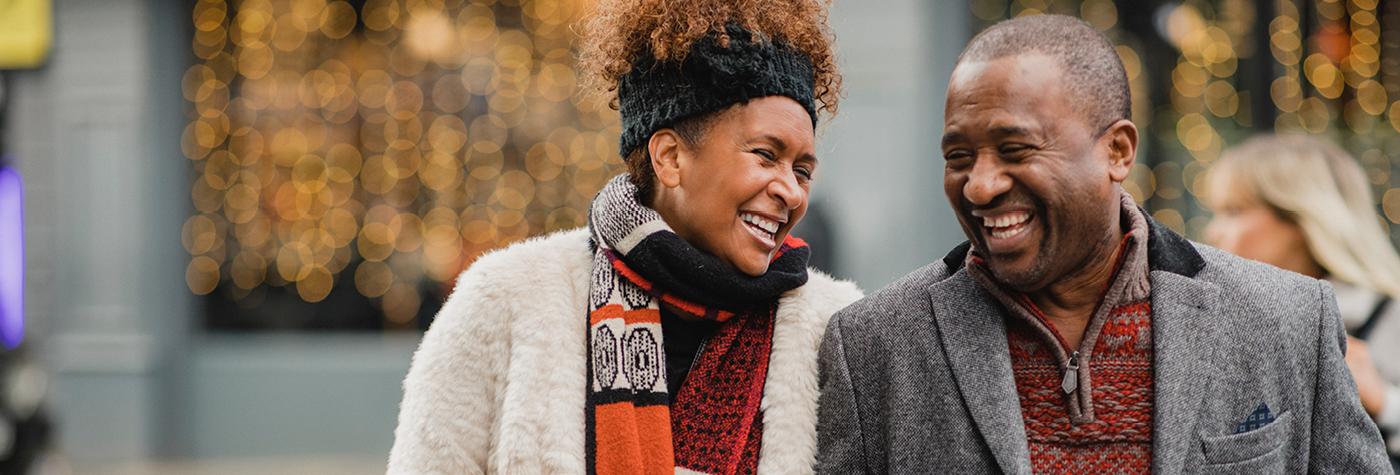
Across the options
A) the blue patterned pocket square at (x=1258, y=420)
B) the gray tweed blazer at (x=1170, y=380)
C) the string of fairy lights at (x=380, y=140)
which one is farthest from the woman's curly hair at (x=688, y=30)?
the string of fairy lights at (x=380, y=140)

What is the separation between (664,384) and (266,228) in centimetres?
721

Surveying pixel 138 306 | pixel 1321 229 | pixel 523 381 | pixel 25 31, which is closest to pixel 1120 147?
pixel 523 381

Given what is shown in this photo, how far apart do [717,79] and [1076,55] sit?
729 millimetres

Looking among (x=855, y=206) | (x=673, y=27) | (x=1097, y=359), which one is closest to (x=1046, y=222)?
(x=1097, y=359)

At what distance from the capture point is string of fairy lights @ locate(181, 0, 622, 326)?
9.02 metres

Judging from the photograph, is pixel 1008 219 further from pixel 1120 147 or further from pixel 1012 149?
pixel 1120 147

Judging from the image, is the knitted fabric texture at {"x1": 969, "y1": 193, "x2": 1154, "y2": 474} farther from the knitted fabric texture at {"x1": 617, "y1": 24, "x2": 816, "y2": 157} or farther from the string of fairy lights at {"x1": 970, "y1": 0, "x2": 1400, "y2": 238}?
the string of fairy lights at {"x1": 970, "y1": 0, "x2": 1400, "y2": 238}

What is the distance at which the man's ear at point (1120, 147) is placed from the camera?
2.29m

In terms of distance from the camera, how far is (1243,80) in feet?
27.1

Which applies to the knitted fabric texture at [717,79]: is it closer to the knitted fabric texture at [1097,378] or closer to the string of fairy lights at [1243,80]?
the knitted fabric texture at [1097,378]

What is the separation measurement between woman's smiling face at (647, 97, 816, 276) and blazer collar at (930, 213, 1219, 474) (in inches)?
14.7

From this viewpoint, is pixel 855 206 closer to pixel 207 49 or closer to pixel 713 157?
pixel 207 49

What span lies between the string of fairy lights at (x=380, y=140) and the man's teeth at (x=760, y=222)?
252 inches

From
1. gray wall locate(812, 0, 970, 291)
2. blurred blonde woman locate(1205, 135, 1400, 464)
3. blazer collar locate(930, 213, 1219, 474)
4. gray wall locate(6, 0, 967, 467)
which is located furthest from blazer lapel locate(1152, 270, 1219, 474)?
gray wall locate(6, 0, 967, 467)
